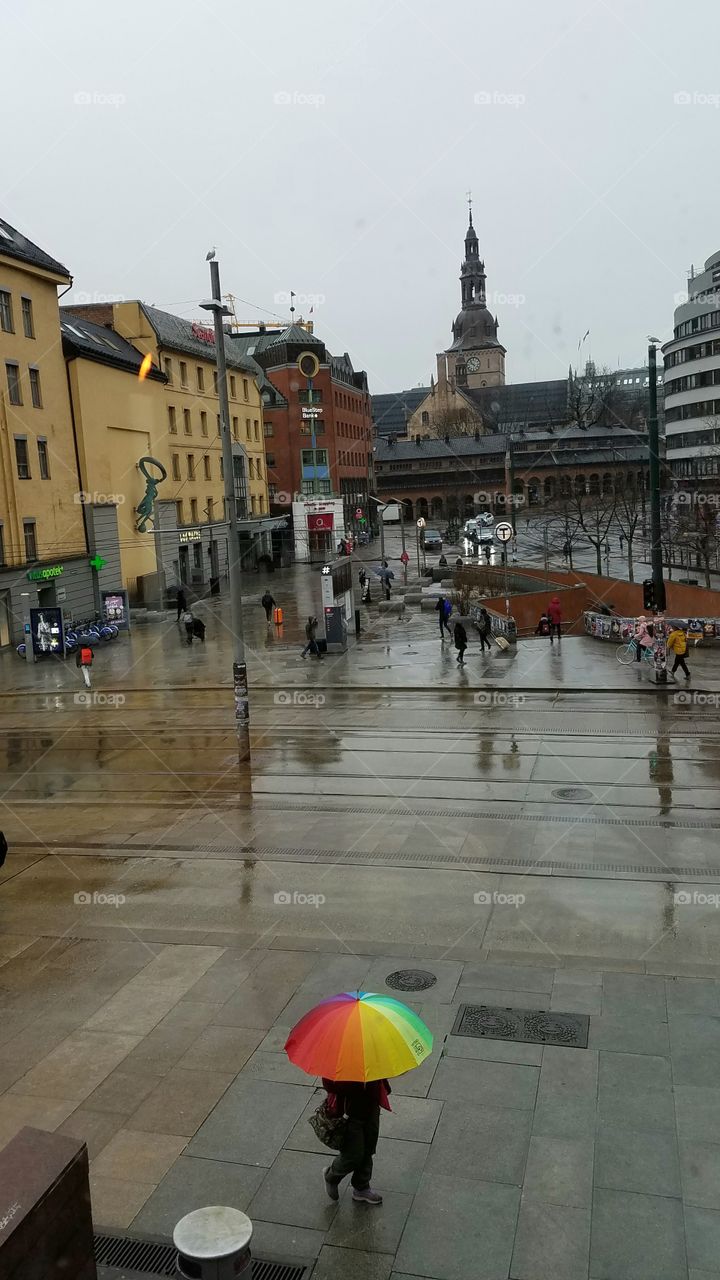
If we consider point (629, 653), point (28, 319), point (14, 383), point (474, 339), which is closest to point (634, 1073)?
point (629, 653)

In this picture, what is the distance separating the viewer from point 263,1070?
7.60 m

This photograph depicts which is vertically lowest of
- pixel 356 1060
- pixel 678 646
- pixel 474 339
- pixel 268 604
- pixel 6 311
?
pixel 678 646

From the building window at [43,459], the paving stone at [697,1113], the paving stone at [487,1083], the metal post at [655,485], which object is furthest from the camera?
the building window at [43,459]

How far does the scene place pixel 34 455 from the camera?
37094mm

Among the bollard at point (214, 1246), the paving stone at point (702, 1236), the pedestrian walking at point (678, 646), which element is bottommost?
the paving stone at point (702, 1236)

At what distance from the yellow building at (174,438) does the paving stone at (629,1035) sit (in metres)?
36.5

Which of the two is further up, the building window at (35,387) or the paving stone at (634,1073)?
the building window at (35,387)

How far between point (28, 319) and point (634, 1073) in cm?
3647

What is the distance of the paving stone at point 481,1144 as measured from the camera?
626 centimetres

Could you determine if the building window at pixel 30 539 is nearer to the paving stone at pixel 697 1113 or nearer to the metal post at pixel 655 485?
the metal post at pixel 655 485

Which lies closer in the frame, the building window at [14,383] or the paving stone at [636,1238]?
the paving stone at [636,1238]

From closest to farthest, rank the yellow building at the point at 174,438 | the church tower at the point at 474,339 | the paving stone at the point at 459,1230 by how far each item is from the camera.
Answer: the paving stone at the point at 459,1230, the yellow building at the point at 174,438, the church tower at the point at 474,339

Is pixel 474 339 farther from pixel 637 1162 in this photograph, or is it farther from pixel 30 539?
pixel 637 1162

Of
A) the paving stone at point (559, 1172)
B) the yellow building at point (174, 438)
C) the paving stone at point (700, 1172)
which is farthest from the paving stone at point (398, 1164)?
the yellow building at point (174, 438)
